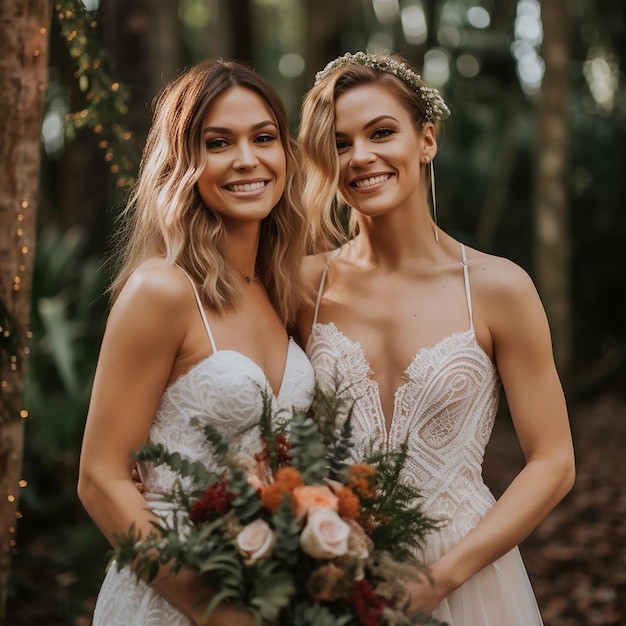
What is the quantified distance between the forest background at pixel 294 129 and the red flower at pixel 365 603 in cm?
158

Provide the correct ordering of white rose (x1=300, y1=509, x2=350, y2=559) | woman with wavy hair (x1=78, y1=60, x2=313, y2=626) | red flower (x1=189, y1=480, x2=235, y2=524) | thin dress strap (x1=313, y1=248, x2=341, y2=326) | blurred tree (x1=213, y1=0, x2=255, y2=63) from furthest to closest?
1. blurred tree (x1=213, y1=0, x2=255, y2=63)
2. thin dress strap (x1=313, y1=248, x2=341, y2=326)
3. woman with wavy hair (x1=78, y1=60, x2=313, y2=626)
4. red flower (x1=189, y1=480, x2=235, y2=524)
5. white rose (x1=300, y1=509, x2=350, y2=559)

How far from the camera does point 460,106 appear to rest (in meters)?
13.2

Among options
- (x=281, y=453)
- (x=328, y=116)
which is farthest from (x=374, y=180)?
(x=281, y=453)

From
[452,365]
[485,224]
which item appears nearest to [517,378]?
[452,365]

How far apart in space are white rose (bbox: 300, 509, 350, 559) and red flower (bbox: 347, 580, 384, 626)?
109 mm

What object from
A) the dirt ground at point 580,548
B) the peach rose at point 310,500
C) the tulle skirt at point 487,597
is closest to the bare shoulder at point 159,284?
the peach rose at point 310,500

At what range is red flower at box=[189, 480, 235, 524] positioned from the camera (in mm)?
1852

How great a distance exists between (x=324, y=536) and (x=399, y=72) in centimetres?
183

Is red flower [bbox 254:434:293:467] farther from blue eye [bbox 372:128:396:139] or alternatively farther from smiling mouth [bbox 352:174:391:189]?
blue eye [bbox 372:128:396:139]

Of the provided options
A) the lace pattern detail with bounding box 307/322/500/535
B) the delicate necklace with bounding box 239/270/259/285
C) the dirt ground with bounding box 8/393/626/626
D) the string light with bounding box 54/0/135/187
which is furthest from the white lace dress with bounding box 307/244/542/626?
the dirt ground with bounding box 8/393/626/626

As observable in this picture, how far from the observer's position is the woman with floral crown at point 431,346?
2.61 m

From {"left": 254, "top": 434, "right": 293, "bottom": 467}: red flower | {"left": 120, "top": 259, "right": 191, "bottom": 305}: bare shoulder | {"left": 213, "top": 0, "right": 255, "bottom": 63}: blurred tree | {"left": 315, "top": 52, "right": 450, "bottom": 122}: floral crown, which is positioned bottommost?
{"left": 254, "top": 434, "right": 293, "bottom": 467}: red flower

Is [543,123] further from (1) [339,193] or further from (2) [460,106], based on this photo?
(2) [460,106]

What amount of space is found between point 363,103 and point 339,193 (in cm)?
34
